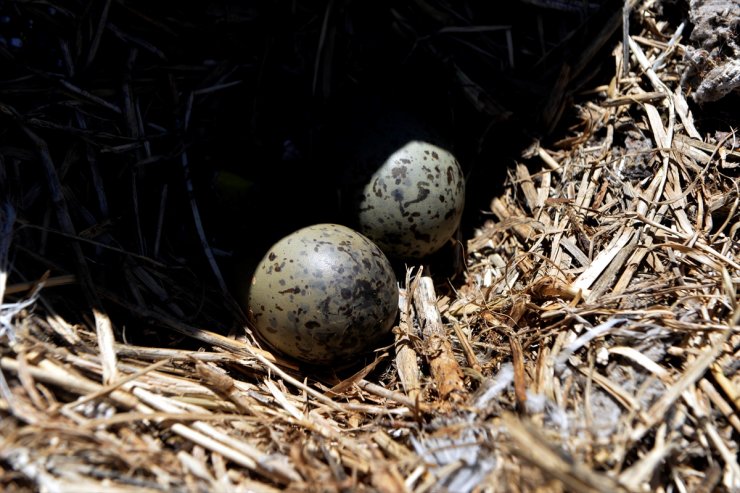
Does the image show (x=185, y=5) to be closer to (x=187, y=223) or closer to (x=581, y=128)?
(x=187, y=223)

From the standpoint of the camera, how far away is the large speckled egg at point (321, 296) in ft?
6.76

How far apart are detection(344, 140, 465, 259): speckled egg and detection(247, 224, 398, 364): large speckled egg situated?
0.17m

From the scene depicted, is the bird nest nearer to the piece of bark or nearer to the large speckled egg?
the piece of bark

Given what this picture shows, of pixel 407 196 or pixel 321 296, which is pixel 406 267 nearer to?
pixel 407 196

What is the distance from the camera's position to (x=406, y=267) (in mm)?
2439

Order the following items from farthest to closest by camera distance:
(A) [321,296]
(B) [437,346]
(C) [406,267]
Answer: (C) [406,267], (B) [437,346], (A) [321,296]

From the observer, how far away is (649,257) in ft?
7.08

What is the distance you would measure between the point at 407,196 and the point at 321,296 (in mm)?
532

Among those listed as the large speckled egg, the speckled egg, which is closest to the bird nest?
the large speckled egg

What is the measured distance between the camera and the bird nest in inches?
66.0

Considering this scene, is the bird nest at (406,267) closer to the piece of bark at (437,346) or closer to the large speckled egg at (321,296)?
the piece of bark at (437,346)

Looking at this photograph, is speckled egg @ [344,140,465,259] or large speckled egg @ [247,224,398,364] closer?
large speckled egg @ [247,224,398,364]

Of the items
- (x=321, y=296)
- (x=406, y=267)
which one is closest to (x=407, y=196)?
(x=406, y=267)

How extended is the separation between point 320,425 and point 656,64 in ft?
6.59
